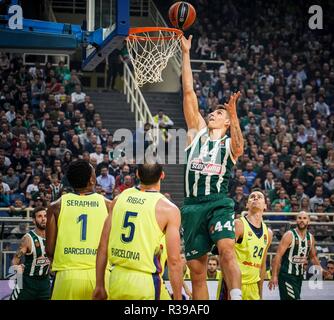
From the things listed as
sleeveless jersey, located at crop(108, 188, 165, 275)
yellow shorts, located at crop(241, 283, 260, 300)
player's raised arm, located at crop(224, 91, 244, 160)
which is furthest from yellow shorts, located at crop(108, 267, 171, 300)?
yellow shorts, located at crop(241, 283, 260, 300)

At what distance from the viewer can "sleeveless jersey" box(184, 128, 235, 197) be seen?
9.45 metres

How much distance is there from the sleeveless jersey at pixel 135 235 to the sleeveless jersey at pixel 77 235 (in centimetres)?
53

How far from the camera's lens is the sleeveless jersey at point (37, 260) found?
11195mm

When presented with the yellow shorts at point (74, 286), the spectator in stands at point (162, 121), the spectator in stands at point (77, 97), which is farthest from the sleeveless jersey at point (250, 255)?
the spectator in stands at point (77, 97)

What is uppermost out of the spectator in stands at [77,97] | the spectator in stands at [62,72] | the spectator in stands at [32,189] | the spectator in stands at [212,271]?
the spectator in stands at [62,72]

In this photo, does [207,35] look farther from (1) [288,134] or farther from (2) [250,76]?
(1) [288,134]

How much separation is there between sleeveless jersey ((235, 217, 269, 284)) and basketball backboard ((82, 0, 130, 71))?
3556 millimetres

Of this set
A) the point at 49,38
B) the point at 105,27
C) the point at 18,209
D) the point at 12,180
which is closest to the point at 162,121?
the point at 12,180

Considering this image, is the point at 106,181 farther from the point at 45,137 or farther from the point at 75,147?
the point at 45,137

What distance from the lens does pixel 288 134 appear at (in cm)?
2259

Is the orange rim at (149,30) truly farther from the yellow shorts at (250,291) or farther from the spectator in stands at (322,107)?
the spectator in stands at (322,107)

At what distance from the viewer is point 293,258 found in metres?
13.2

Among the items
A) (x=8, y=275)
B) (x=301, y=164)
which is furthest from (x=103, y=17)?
(x=301, y=164)

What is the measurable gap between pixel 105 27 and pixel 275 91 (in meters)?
11.7
